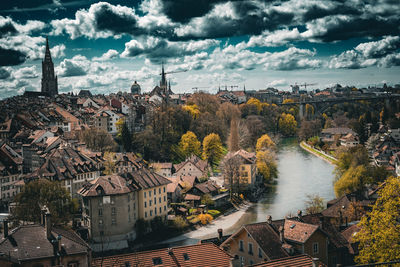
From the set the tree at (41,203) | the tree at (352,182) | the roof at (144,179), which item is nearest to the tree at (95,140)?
the roof at (144,179)

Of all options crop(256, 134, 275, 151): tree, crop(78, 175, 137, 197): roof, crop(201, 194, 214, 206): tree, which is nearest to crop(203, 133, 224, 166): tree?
crop(256, 134, 275, 151): tree

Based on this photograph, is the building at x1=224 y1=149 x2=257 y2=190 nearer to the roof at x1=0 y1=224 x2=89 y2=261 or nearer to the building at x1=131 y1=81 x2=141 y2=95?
the roof at x1=0 y1=224 x2=89 y2=261

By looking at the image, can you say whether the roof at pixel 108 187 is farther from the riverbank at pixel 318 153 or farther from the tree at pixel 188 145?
the riverbank at pixel 318 153

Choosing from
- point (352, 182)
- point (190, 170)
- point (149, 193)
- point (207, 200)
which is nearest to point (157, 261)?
point (149, 193)

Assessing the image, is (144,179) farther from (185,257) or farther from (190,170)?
(185,257)

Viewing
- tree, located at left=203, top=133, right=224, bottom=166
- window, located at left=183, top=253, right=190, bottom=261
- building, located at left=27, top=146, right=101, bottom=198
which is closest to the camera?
window, located at left=183, top=253, right=190, bottom=261

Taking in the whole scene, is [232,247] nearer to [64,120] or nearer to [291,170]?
[291,170]
